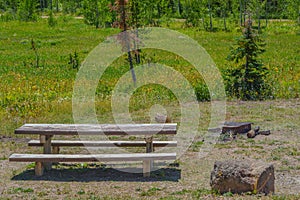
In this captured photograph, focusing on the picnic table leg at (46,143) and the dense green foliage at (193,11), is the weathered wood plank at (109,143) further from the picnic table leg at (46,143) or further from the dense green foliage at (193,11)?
the dense green foliage at (193,11)

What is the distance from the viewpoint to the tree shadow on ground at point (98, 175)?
9.88 meters

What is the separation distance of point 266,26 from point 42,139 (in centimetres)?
4427

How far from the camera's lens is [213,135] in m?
13.0

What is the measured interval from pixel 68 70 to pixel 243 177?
1945 centimetres

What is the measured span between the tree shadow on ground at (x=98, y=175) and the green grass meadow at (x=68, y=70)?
3.97m

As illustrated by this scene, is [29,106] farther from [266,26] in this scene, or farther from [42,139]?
[266,26]

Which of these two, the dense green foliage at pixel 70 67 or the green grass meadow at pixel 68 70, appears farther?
the dense green foliage at pixel 70 67

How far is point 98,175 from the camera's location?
1017 centimetres

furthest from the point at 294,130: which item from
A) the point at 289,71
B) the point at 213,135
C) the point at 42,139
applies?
the point at 289,71

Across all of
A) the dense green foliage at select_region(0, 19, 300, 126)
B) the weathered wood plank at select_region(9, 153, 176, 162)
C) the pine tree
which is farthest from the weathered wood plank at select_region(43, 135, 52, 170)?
the pine tree

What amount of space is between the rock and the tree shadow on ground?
A: 1.31m

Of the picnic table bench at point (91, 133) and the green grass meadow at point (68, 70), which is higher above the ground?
the picnic table bench at point (91, 133)

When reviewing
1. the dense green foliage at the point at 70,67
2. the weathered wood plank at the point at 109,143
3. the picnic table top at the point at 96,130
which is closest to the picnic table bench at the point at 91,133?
the picnic table top at the point at 96,130

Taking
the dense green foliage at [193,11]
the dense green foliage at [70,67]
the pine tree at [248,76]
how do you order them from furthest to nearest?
the dense green foliage at [193,11] < the pine tree at [248,76] < the dense green foliage at [70,67]
